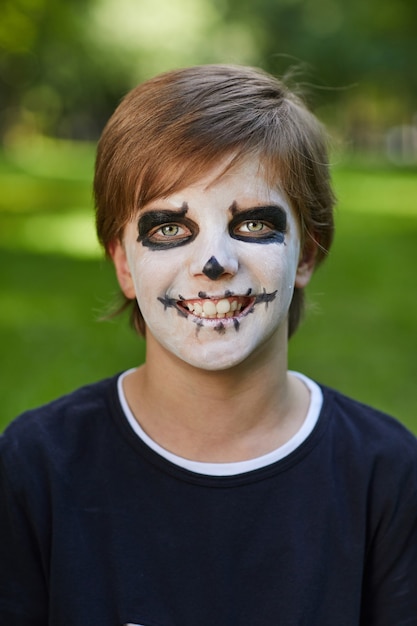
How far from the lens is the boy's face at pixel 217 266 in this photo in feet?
9.18

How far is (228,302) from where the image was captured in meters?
2.85

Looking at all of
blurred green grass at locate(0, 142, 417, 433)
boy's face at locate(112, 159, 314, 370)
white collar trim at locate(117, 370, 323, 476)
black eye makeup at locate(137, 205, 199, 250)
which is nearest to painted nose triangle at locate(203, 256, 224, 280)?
boy's face at locate(112, 159, 314, 370)

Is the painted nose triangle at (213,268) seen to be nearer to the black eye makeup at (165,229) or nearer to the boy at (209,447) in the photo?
the boy at (209,447)

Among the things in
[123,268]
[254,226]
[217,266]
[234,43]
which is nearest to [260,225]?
[254,226]

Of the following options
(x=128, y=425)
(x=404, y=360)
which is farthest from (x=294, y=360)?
(x=128, y=425)

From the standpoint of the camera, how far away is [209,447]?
119 inches

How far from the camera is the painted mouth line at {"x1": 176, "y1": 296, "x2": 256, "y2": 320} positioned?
2842 millimetres

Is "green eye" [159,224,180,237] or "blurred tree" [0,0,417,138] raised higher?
"blurred tree" [0,0,417,138]

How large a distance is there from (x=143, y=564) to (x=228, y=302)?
0.77 m

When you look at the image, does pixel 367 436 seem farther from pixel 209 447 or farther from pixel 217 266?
pixel 217 266

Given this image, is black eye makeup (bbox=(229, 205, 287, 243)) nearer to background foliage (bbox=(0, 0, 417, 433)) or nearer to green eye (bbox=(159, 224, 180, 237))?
green eye (bbox=(159, 224, 180, 237))

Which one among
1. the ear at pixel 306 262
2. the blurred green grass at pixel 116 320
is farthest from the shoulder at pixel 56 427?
the ear at pixel 306 262

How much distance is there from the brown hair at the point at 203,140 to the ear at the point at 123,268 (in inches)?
1.4

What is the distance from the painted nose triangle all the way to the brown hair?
0.75 ft
